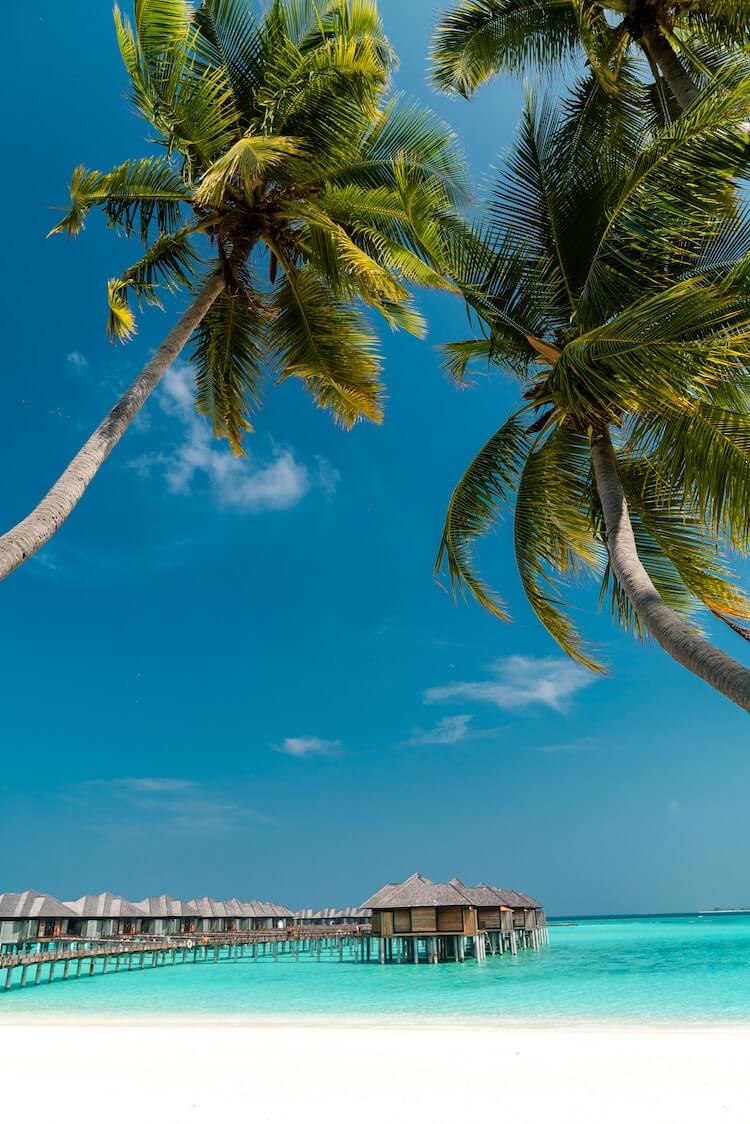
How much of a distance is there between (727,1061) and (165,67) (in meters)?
13.7

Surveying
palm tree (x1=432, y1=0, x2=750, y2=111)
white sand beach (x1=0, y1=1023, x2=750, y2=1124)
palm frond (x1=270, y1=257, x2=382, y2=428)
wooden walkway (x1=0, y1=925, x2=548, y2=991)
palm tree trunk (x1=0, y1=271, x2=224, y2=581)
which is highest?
palm tree (x1=432, y1=0, x2=750, y2=111)

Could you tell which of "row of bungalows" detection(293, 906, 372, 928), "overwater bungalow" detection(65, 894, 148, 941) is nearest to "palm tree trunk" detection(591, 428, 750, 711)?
"overwater bungalow" detection(65, 894, 148, 941)

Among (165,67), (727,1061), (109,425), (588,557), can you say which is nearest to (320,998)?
(727,1061)

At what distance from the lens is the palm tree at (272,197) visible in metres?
6.99

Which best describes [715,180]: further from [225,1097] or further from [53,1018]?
[53,1018]

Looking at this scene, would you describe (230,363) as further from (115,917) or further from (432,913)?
(115,917)

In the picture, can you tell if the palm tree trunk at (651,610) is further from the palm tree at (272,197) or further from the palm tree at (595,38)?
the palm tree at (595,38)

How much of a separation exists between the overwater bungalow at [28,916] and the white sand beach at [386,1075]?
14.4 m

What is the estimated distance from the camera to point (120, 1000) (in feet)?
74.2

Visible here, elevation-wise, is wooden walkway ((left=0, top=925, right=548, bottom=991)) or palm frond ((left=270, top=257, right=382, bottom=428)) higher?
palm frond ((left=270, top=257, right=382, bottom=428))

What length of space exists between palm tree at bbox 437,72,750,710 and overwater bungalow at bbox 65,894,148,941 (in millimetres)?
30611

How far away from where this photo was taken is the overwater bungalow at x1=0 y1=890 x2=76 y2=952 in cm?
2708

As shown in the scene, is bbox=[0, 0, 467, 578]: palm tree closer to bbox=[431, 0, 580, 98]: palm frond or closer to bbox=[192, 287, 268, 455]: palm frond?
bbox=[192, 287, 268, 455]: palm frond

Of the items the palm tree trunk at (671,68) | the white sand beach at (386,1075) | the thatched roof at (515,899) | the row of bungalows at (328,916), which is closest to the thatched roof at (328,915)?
the row of bungalows at (328,916)
